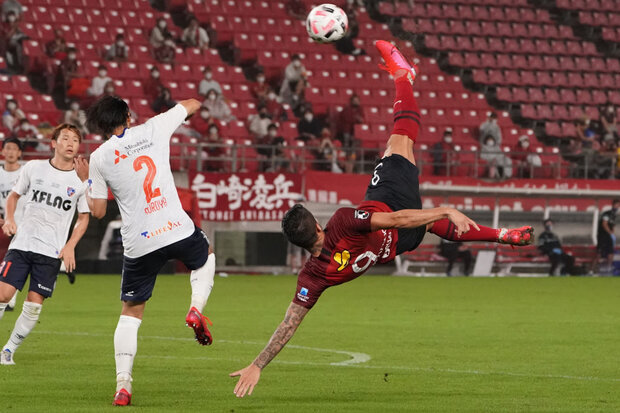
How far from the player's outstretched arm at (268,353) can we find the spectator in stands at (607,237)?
20.6 metres

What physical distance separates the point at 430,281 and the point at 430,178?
8.74ft

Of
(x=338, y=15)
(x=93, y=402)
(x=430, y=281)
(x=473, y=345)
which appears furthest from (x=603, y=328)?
(x=430, y=281)

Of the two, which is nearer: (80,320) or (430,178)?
(80,320)

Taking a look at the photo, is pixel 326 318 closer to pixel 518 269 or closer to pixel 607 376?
pixel 607 376

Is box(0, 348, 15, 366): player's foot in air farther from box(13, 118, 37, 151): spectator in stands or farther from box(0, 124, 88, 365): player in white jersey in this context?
box(13, 118, 37, 151): spectator in stands

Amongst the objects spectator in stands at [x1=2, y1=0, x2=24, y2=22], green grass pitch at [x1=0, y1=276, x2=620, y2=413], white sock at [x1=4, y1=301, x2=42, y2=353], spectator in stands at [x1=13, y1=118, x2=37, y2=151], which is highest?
spectator in stands at [x1=2, y1=0, x2=24, y2=22]

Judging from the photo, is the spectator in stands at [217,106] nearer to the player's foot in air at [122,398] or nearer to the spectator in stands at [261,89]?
the spectator in stands at [261,89]

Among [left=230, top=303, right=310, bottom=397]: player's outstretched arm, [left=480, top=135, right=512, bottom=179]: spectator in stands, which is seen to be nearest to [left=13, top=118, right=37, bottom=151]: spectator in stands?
[left=480, top=135, right=512, bottom=179]: spectator in stands

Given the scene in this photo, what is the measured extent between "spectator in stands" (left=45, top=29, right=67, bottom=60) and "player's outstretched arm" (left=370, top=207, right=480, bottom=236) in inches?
815

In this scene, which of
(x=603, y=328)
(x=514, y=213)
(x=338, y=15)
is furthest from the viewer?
(x=514, y=213)

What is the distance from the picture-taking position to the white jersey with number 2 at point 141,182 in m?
8.29

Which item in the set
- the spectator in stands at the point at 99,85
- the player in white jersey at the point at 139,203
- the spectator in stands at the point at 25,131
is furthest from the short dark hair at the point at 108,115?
the spectator in stands at the point at 99,85

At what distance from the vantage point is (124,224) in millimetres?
8445

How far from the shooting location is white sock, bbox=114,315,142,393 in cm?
843
